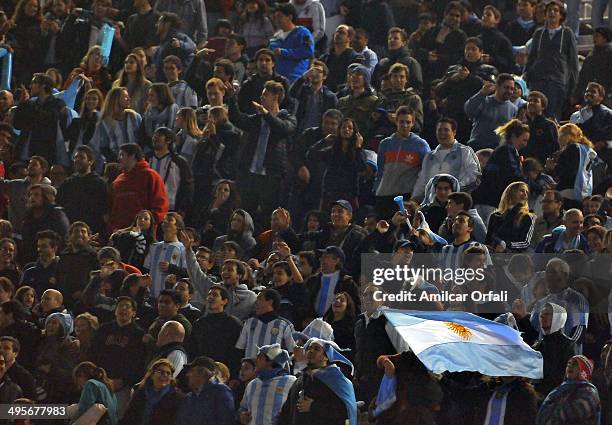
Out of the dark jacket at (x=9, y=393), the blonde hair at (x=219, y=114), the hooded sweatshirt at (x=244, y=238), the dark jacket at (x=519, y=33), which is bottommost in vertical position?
the dark jacket at (x=9, y=393)

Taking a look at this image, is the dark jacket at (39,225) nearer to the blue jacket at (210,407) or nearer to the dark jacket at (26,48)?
the blue jacket at (210,407)

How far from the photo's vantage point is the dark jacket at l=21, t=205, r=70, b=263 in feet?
67.8

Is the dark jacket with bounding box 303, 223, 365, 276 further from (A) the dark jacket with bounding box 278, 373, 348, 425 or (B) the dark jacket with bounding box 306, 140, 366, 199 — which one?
(A) the dark jacket with bounding box 278, 373, 348, 425

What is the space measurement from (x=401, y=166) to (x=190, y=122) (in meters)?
2.46

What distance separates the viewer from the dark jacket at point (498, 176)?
64.4ft

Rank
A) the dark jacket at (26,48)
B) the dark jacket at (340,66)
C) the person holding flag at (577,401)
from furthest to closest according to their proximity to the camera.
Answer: the dark jacket at (26,48)
the dark jacket at (340,66)
the person holding flag at (577,401)

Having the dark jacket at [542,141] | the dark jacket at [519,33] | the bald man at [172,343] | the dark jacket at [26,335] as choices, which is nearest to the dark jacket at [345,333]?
the bald man at [172,343]

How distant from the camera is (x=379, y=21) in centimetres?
2434

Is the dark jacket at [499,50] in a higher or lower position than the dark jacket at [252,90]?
higher

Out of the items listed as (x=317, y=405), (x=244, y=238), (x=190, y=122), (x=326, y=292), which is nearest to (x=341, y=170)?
(x=244, y=238)

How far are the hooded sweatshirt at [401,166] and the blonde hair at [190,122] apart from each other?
218 cm

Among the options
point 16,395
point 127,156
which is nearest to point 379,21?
point 127,156

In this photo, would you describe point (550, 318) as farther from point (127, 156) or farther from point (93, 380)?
point (127, 156)

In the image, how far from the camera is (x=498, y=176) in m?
19.7
